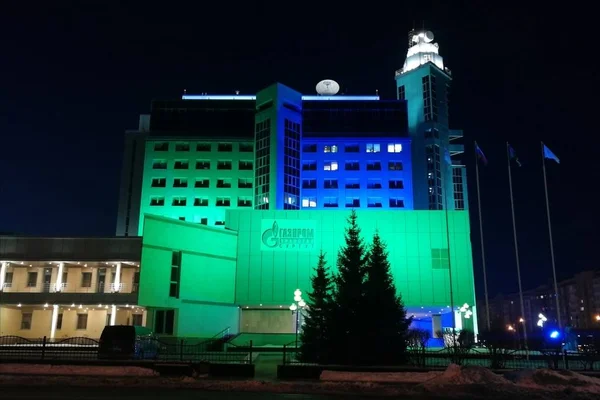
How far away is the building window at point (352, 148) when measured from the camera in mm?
88188

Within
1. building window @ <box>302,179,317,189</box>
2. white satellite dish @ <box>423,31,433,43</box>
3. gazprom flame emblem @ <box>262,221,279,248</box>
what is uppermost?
white satellite dish @ <box>423,31,433,43</box>

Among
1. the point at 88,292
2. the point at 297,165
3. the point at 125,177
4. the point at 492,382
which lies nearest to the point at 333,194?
the point at 297,165

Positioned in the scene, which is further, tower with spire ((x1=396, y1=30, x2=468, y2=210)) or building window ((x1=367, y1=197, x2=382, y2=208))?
tower with spire ((x1=396, y1=30, x2=468, y2=210))

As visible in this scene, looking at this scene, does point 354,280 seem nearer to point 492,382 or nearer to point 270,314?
point 492,382

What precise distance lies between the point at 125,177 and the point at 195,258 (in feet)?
143

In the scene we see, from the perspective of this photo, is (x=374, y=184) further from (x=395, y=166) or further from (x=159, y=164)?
(x=159, y=164)

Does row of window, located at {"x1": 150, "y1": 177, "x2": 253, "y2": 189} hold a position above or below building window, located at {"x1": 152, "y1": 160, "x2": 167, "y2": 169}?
below

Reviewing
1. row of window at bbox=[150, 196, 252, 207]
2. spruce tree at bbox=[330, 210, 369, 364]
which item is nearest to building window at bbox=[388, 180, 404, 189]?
row of window at bbox=[150, 196, 252, 207]

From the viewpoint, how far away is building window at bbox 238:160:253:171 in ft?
289

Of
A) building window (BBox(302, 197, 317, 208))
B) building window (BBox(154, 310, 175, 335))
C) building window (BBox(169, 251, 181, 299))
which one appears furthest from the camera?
building window (BBox(302, 197, 317, 208))

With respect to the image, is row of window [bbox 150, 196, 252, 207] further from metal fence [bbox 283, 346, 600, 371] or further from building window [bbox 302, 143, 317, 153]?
metal fence [bbox 283, 346, 600, 371]

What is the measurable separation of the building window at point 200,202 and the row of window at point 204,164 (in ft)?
17.6

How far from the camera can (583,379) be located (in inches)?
655

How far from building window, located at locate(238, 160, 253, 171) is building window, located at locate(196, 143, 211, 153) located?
222 inches
